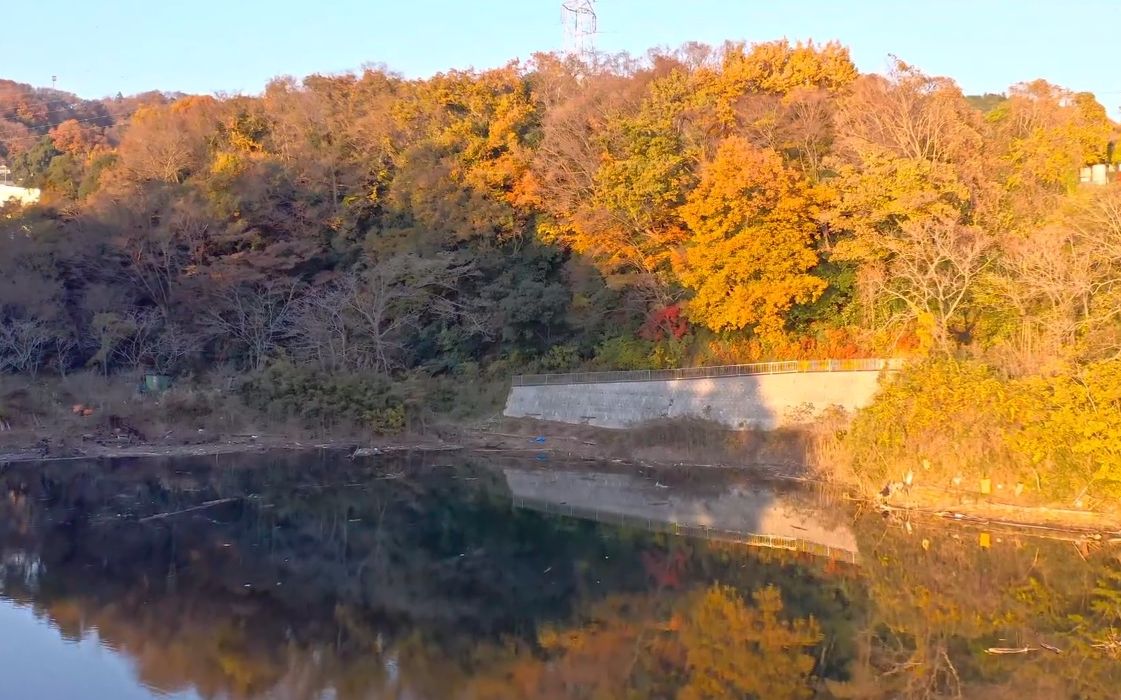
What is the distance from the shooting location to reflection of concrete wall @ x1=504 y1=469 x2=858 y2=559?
18953mm

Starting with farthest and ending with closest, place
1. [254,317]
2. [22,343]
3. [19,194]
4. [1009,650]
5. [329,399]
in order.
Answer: [19,194], [254,317], [22,343], [329,399], [1009,650]

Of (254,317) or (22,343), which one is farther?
(254,317)

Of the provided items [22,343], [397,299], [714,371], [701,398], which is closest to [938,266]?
[714,371]

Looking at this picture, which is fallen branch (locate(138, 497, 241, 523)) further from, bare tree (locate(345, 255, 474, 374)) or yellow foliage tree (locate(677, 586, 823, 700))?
yellow foliage tree (locate(677, 586, 823, 700))

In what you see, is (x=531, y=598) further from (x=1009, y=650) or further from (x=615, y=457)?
(x=615, y=457)

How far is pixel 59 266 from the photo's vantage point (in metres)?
33.9

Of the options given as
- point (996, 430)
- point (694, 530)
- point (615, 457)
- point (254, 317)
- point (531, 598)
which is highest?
point (254, 317)

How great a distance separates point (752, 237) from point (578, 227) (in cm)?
686

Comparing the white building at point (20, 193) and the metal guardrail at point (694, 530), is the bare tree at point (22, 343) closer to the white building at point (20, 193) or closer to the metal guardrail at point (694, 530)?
the white building at point (20, 193)

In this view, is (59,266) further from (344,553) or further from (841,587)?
(841,587)

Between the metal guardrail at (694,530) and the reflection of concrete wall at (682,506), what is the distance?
0.07 feet

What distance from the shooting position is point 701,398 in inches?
1052

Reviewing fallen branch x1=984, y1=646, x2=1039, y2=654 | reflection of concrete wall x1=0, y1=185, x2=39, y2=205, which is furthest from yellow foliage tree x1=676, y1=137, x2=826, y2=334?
reflection of concrete wall x1=0, y1=185, x2=39, y2=205

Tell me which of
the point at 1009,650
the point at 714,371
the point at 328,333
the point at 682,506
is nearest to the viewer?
the point at 1009,650
